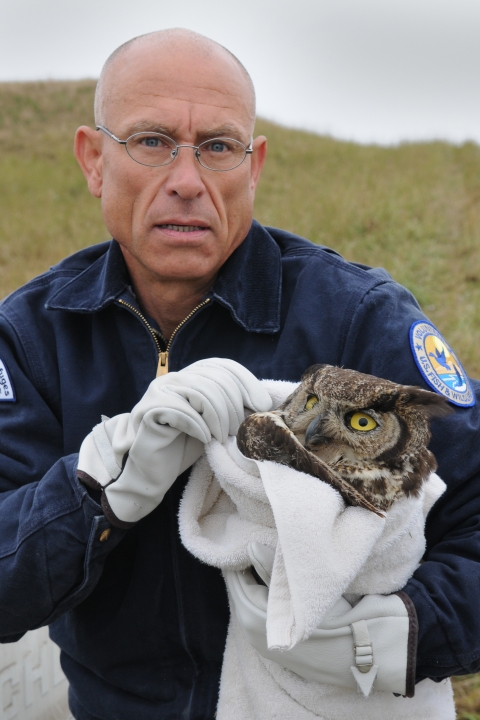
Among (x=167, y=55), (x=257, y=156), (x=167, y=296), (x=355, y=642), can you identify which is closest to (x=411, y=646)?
(x=355, y=642)

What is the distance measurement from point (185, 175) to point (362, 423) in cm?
102

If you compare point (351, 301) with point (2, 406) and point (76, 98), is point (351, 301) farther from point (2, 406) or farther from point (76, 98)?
point (76, 98)

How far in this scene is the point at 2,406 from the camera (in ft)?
7.18

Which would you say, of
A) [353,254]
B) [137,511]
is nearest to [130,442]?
[137,511]

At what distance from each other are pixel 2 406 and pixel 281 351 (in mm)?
894

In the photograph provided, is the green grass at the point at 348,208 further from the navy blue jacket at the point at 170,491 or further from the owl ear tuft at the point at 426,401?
the owl ear tuft at the point at 426,401

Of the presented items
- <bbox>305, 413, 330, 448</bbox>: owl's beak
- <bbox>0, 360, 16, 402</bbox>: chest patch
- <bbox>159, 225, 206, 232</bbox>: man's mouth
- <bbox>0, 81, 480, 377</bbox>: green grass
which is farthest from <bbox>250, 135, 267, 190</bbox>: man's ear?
<bbox>0, 81, 480, 377</bbox>: green grass

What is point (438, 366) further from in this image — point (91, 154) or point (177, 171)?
point (91, 154)

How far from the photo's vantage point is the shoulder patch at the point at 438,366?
6.39 feet

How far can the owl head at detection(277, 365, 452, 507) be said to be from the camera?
1580mm

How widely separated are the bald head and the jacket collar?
45cm

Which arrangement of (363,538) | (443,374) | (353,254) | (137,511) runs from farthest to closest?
(353,254)
(443,374)
(137,511)
(363,538)

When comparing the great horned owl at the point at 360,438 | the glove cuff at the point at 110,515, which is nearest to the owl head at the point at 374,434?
the great horned owl at the point at 360,438

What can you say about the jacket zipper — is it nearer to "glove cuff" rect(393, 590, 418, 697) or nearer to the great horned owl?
the great horned owl
